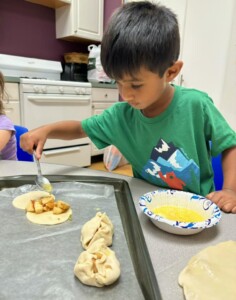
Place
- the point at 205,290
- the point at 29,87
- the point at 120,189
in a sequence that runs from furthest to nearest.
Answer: the point at 29,87
the point at 120,189
the point at 205,290

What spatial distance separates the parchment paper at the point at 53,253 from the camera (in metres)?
0.33

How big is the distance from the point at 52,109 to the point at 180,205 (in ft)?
5.78

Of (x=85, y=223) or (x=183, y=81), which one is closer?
(x=85, y=223)

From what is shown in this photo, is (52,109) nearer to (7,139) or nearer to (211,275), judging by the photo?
(7,139)

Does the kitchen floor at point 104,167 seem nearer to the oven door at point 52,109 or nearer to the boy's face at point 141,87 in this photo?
the oven door at point 52,109

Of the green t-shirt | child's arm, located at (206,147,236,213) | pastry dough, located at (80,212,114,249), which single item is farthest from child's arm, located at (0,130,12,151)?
child's arm, located at (206,147,236,213)

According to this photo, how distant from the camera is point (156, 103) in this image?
0.73m

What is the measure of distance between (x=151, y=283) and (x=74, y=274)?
0.11 meters

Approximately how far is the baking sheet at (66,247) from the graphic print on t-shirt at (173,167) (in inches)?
5.7

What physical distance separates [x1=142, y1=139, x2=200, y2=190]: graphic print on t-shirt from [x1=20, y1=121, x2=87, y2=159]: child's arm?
27cm

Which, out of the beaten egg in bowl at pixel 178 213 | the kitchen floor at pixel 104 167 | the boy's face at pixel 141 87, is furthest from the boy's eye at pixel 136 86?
the kitchen floor at pixel 104 167

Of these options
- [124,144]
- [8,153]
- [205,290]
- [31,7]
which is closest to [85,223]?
[205,290]

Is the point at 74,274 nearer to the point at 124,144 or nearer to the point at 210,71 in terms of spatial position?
the point at 124,144

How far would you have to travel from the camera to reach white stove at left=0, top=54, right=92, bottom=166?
1958mm
